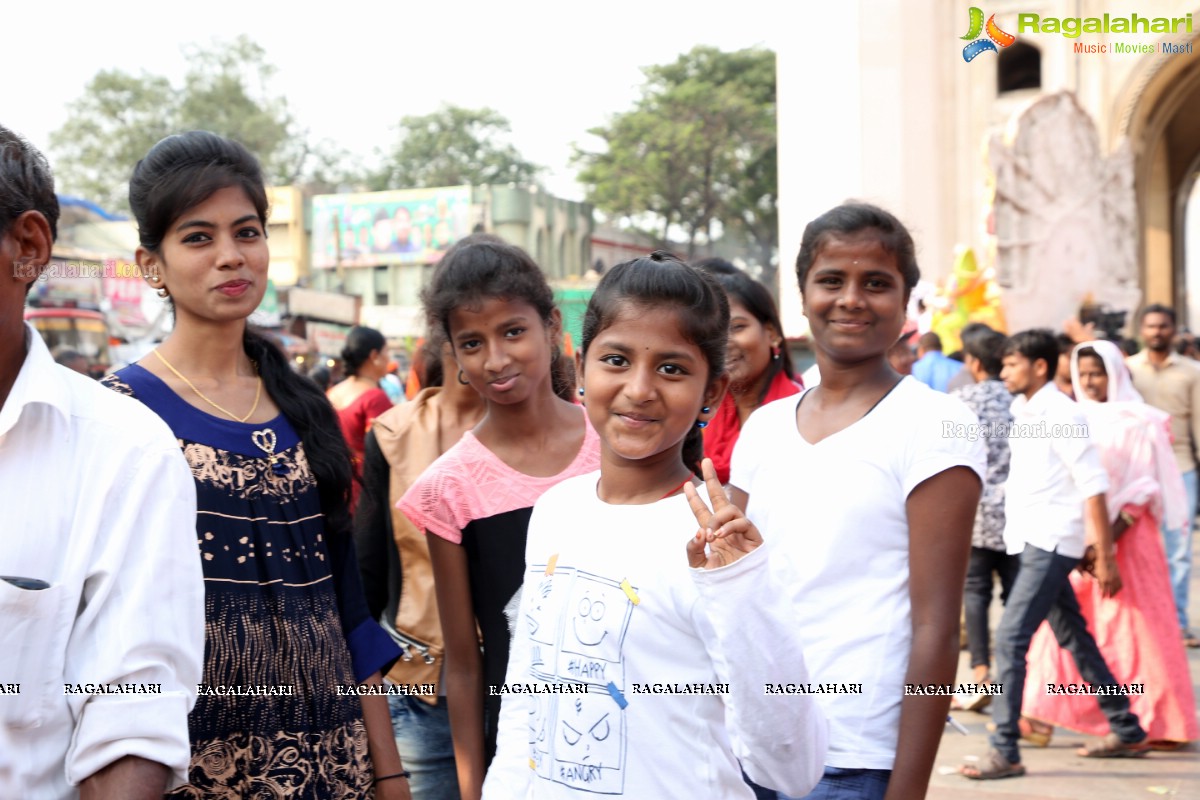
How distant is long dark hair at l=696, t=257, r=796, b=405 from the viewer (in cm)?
366

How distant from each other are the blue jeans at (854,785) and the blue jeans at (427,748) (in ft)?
3.43

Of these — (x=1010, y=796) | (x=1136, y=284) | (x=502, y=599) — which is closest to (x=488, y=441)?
(x=502, y=599)

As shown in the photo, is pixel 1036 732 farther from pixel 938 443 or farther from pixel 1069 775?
pixel 938 443

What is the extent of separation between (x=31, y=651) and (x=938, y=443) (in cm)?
154

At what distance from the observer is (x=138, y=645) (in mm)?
1409

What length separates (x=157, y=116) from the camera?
43469 mm

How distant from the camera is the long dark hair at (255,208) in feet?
7.29

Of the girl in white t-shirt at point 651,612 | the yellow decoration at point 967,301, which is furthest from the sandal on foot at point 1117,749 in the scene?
the yellow decoration at point 967,301

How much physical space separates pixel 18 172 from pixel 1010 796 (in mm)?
4494

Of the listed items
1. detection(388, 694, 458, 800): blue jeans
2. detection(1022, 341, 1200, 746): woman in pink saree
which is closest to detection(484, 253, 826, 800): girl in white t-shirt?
detection(388, 694, 458, 800): blue jeans

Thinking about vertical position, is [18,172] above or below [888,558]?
above

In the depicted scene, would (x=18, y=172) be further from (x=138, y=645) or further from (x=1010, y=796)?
(x=1010, y=796)

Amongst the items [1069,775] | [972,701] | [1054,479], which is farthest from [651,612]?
[972,701]

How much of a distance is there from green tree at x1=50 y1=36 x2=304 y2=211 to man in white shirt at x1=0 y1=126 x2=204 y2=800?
42530 millimetres
